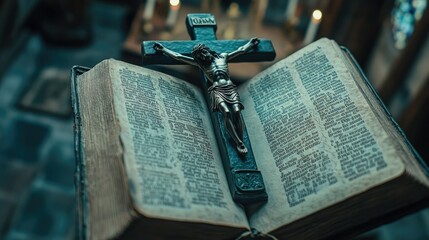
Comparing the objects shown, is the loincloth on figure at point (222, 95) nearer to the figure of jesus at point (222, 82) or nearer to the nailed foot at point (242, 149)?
the figure of jesus at point (222, 82)

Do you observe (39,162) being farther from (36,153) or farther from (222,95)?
(222,95)

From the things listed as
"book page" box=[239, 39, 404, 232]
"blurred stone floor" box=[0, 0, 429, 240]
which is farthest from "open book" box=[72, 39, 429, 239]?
"blurred stone floor" box=[0, 0, 429, 240]

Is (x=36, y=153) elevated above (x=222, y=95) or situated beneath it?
elevated above

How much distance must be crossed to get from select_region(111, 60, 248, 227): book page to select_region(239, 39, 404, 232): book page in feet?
0.50

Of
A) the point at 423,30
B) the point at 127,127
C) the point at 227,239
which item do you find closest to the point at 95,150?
the point at 127,127

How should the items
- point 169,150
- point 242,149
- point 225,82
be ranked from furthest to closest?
point 225,82 → point 242,149 → point 169,150

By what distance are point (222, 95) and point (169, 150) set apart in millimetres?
314

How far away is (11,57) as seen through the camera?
17.0 feet

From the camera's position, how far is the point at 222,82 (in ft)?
7.01

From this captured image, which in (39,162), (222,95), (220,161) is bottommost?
(220,161)

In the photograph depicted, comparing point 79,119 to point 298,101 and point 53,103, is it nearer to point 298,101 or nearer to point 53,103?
point 298,101

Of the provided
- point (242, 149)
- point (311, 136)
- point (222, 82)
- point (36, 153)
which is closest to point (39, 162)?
point (36, 153)

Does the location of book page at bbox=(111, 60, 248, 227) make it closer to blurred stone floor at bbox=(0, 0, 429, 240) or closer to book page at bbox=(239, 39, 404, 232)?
book page at bbox=(239, 39, 404, 232)

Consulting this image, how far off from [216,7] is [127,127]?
3623 mm
